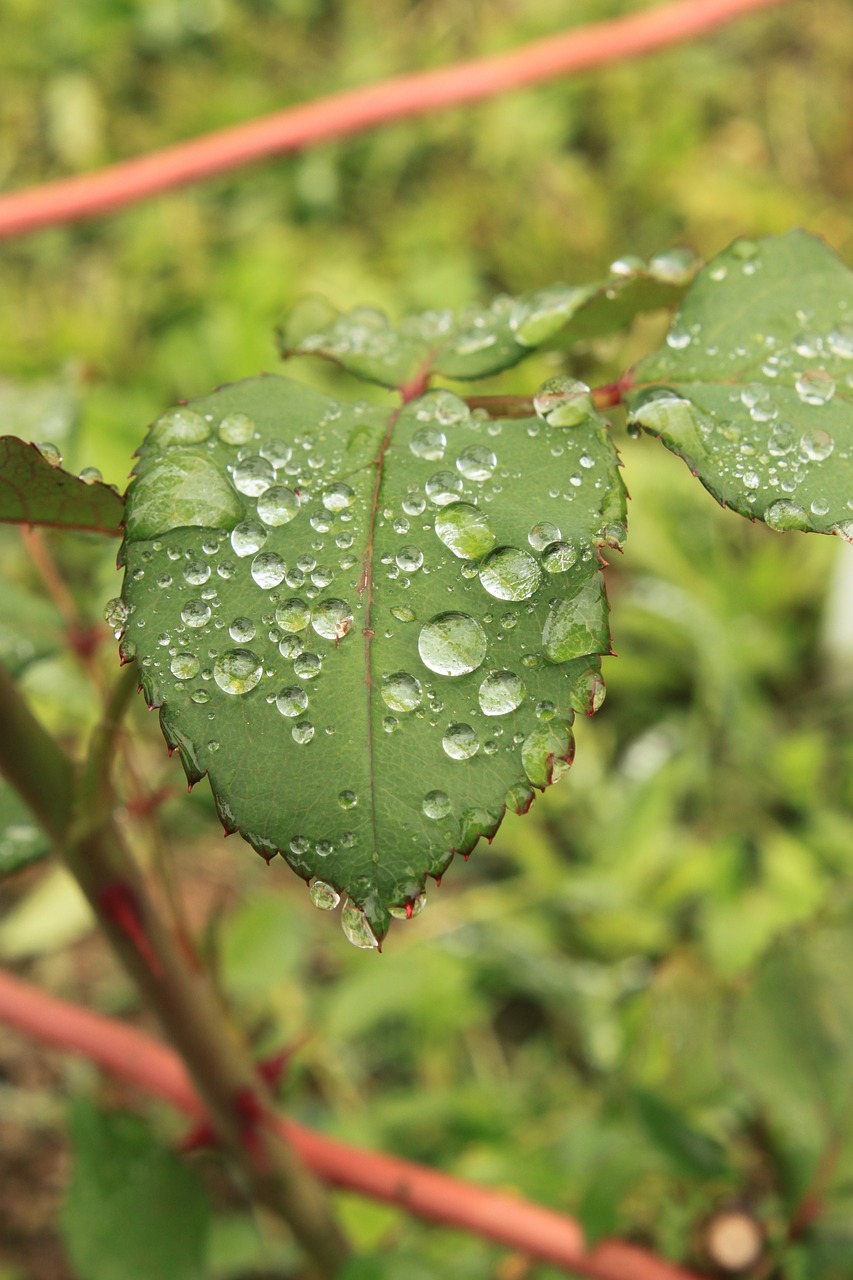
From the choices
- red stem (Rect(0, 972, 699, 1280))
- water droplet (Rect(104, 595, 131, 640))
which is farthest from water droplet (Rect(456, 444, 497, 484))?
red stem (Rect(0, 972, 699, 1280))

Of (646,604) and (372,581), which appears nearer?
(372,581)

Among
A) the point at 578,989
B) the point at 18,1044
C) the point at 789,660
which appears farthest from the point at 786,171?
the point at 18,1044

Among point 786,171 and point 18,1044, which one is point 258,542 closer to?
point 18,1044

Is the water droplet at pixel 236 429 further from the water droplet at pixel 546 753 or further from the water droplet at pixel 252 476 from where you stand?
the water droplet at pixel 546 753

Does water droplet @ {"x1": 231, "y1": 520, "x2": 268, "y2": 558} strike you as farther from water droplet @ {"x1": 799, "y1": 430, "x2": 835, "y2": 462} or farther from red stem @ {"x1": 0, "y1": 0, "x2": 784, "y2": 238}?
red stem @ {"x1": 0, "y1": 0, "x2": 784, "y2": 238}

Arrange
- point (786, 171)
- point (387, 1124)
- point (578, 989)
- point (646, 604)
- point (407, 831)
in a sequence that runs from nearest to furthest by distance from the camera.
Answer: point (407, 831)
point (387, 1124)
point (578, 989)
point (646, 604)
point (786, 171)

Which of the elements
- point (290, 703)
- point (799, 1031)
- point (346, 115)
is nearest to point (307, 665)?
point (290, 703)

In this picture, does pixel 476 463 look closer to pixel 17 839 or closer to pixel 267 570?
pixel 267 570
